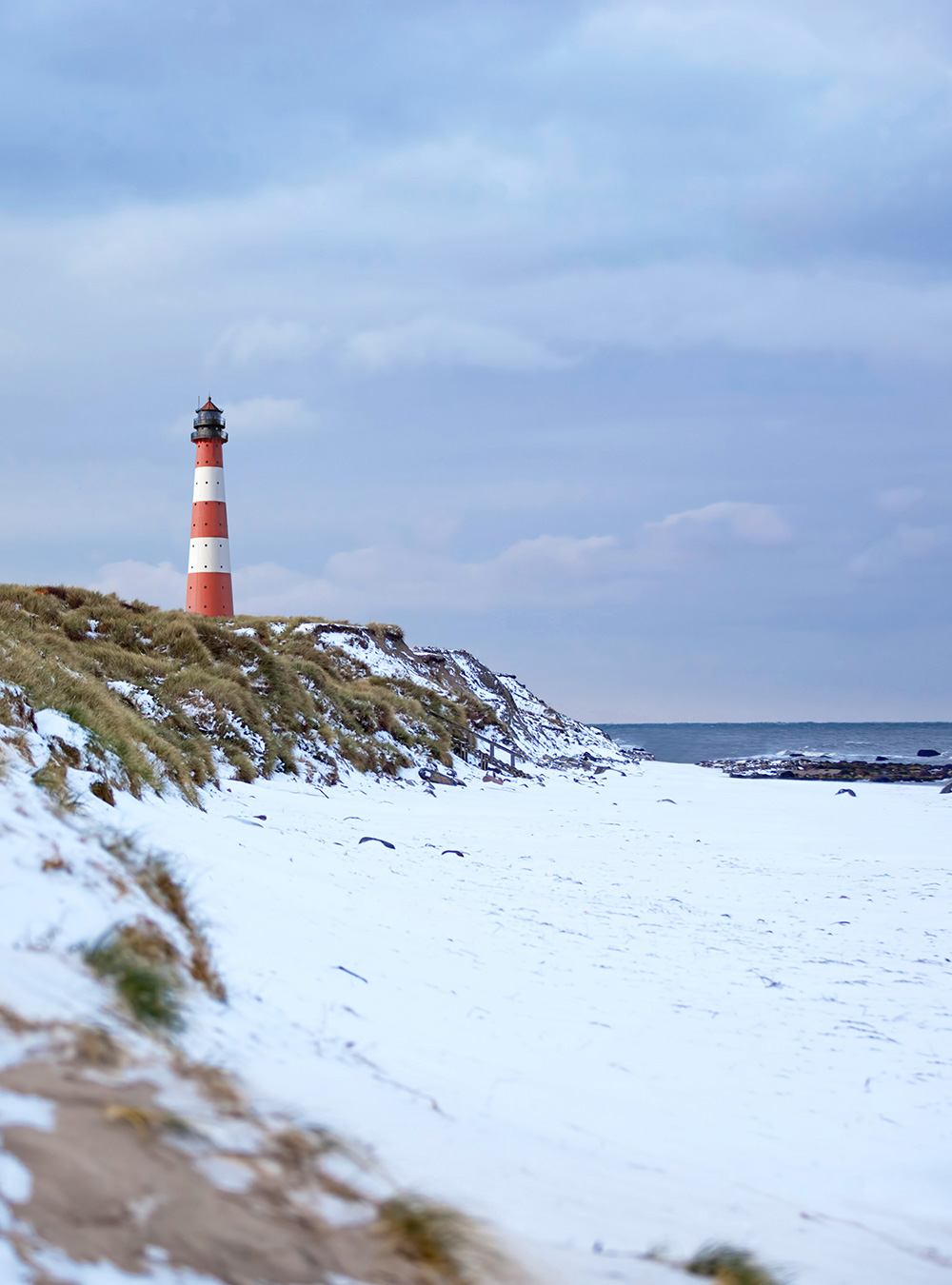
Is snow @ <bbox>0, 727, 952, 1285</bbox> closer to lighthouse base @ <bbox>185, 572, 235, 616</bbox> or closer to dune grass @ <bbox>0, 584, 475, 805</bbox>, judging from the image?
dune grass @ <bbox>0, 584, 475, 805</bbox>

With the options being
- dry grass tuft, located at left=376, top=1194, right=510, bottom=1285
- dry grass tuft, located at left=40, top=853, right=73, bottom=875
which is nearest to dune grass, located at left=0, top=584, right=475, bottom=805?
dry grass tuft, located at left=40, top=853, right=73, bottom=875

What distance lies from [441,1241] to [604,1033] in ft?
8.51

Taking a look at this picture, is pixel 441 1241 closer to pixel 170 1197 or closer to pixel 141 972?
pixel 170 1197

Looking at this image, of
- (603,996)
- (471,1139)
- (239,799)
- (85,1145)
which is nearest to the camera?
(85,1145)

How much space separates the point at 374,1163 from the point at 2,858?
1.90 metres

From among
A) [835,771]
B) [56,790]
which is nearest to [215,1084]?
[56,790]

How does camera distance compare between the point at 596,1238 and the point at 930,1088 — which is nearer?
the point at 596,1238

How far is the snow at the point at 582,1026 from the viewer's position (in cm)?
280

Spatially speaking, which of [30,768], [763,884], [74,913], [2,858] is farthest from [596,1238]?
[763,884]

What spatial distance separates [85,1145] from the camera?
2.10 metres

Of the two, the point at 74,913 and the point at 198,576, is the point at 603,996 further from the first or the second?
the point at 198,576

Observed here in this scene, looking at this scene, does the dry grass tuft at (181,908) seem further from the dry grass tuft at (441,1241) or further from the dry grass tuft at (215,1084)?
the dry grass tuft at (441,1241)

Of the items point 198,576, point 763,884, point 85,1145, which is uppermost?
point 198,576

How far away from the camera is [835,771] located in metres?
36.7
